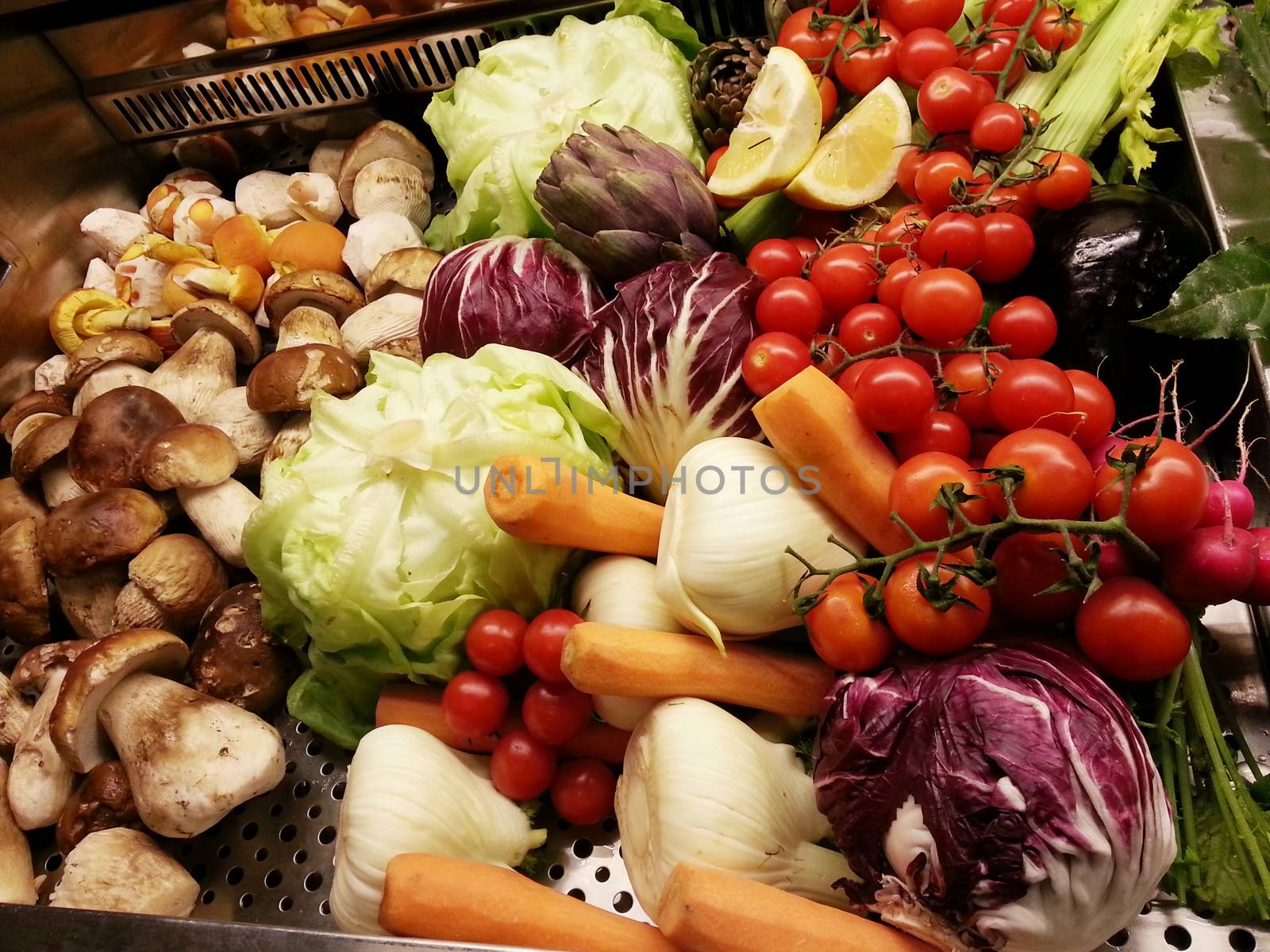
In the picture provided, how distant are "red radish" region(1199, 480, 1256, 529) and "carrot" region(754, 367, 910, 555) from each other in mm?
363

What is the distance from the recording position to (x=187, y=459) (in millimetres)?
1604

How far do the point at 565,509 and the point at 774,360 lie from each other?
0.41m

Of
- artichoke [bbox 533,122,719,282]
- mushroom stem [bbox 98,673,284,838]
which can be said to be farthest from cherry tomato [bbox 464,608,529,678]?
artichoke [bbox 533,122,719,282]

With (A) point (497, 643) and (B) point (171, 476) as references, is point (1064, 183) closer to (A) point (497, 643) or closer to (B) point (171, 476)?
(A) point (497, 643)

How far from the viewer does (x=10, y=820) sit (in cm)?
145

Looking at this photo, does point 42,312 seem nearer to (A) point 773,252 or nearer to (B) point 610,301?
(B) point 610,301

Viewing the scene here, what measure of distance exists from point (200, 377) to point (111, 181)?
0.97 m

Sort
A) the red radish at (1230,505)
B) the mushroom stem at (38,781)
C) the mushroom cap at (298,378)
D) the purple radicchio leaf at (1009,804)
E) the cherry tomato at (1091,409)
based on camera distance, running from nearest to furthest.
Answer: the purple radicchio leaf at (1009,804) → the red radish at (1230,505) → the cherry tomato at (1091,409) → the mushroom stem at (38,781) → the mushroom cap at (298,378)

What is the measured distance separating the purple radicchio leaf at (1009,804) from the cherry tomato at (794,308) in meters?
0.60

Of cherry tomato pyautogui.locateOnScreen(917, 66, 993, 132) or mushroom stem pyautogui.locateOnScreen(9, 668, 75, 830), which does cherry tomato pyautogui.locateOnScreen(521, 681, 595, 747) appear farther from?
cherry tomato pyautogui.locateOnScreen(917, 66, 993, 132)

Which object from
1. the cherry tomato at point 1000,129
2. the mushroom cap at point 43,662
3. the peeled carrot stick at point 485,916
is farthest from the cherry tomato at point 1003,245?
the mushroom cap at point 43,662

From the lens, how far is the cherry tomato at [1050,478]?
0.94m

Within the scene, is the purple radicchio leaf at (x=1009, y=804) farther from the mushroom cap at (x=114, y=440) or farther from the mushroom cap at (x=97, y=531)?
the mushroom cap at (x=114, y=440)

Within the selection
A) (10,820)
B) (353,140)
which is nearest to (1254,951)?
(10,820)
